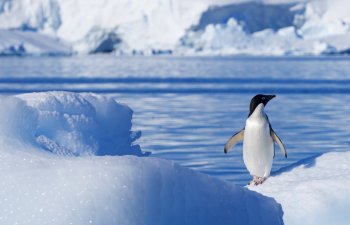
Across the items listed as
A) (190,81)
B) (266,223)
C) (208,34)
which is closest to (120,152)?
(266,223)

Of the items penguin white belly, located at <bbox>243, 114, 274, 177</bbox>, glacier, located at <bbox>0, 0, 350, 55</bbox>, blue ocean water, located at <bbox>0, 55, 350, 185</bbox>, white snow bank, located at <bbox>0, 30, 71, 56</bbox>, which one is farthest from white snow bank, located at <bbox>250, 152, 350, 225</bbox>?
white snow bank, located at <bbox>0, 30, 71, 56</bbox>

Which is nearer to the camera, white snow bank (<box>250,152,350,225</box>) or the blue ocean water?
white snow bank (<box>250,152,350,225</box>)

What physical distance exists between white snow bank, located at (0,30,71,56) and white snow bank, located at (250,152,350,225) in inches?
2039

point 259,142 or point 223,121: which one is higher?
point 259,142

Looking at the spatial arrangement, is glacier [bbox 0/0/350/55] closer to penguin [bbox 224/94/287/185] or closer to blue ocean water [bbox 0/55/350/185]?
blue ocean water [bbox 0/55/350/185]

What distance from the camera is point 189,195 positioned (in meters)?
2.93

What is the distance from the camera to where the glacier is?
45.8 m

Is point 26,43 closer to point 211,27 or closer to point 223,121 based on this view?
point 211,27

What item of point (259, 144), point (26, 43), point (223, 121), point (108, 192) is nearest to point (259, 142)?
point (259, 144)

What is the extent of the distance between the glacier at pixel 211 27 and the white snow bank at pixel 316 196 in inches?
1613

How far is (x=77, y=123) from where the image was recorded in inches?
193

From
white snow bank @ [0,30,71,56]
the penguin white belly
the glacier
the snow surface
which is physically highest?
the snow surface

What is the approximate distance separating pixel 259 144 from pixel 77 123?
1.19 metres

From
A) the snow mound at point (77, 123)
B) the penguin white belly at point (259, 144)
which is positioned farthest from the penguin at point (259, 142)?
the snow mound at point (77, 123)
